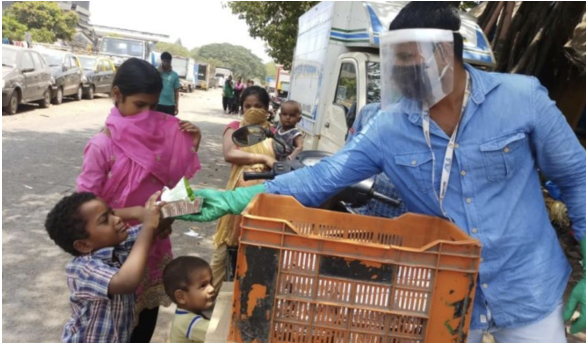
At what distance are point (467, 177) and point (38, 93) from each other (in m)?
14.4

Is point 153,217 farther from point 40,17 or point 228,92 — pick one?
point 40,17

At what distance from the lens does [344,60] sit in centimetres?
639

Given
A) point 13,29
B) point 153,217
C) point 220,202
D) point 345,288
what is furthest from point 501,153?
point 13,29

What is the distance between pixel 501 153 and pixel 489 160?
0.04 metres

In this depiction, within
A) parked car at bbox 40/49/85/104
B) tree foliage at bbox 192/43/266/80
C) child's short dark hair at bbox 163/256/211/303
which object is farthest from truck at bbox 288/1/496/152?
tree foliage at bbox 192/43/266/80

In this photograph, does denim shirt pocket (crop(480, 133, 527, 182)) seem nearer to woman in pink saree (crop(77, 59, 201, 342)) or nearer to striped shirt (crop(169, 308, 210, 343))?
striped shirt (crop(169, 308, 210, 343))

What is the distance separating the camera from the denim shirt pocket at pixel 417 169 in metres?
1.77

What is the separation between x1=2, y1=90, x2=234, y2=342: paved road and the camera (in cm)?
352

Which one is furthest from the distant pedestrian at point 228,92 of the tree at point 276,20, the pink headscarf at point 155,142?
the pink headscarf at point 155,142

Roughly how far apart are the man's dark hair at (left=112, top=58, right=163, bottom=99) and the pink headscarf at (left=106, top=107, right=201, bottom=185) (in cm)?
11

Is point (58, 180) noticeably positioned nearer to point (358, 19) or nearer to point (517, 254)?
point (358, 19)

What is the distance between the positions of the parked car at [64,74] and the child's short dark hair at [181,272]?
14.8m

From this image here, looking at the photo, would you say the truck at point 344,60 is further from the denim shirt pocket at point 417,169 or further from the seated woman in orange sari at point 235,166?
the denim shirt pocket at point 417,169

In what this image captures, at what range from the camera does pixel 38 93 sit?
13.8 metres
